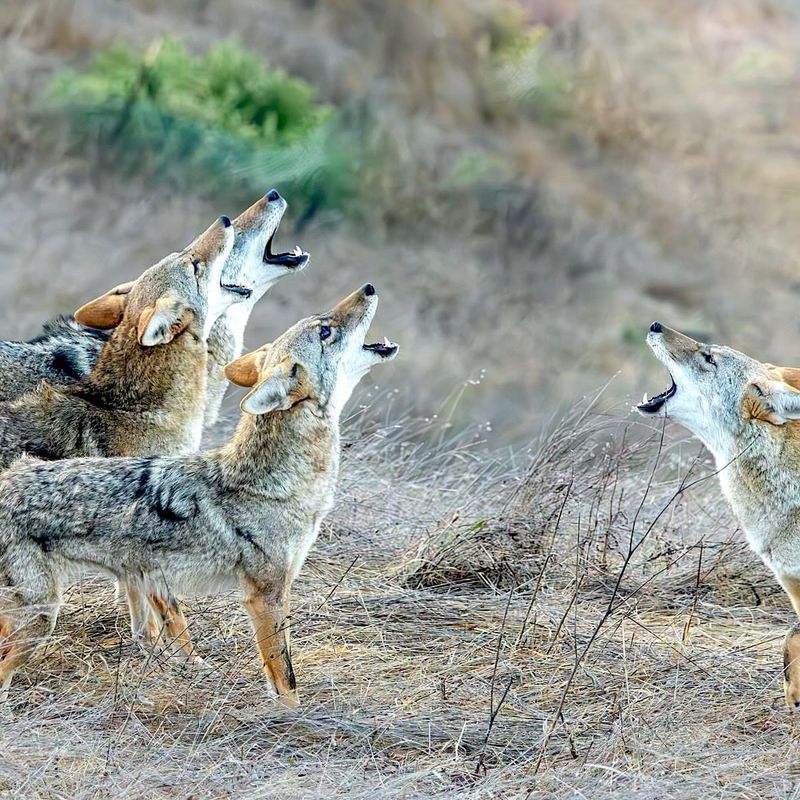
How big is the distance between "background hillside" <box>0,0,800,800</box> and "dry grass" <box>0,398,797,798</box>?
0.02 meters

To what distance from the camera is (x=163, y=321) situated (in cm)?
705

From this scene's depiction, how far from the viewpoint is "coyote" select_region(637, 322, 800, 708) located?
255 inches

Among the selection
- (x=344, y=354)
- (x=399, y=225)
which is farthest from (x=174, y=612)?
(x=399, y=225)

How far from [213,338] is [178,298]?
523mm

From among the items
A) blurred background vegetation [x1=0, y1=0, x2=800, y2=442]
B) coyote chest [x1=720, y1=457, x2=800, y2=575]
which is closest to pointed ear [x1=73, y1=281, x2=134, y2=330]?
coyote chest [x1=720, y1=457, x2=800, y2=575]

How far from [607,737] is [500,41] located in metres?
23.5

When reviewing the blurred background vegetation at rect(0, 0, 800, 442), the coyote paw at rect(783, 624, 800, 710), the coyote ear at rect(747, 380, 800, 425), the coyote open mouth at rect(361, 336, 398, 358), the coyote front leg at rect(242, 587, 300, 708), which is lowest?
the blurred background vegetation at rect(0, 0, 800, 442)

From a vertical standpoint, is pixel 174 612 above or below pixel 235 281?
below

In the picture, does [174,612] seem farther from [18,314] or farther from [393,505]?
[18,314]

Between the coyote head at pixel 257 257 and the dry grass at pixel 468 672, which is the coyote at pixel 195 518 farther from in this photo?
the coyote head at pixel 257 257

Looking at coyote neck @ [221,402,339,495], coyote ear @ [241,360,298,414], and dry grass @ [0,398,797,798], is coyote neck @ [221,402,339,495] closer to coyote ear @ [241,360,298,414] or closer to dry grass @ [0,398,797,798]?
coyote ear @ [241,360,298,414]

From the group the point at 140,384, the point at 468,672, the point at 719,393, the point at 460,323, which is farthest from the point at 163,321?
the point at 460,323

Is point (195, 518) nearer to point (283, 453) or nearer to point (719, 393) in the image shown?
point (283, 453)

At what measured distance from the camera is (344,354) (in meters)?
6.59
